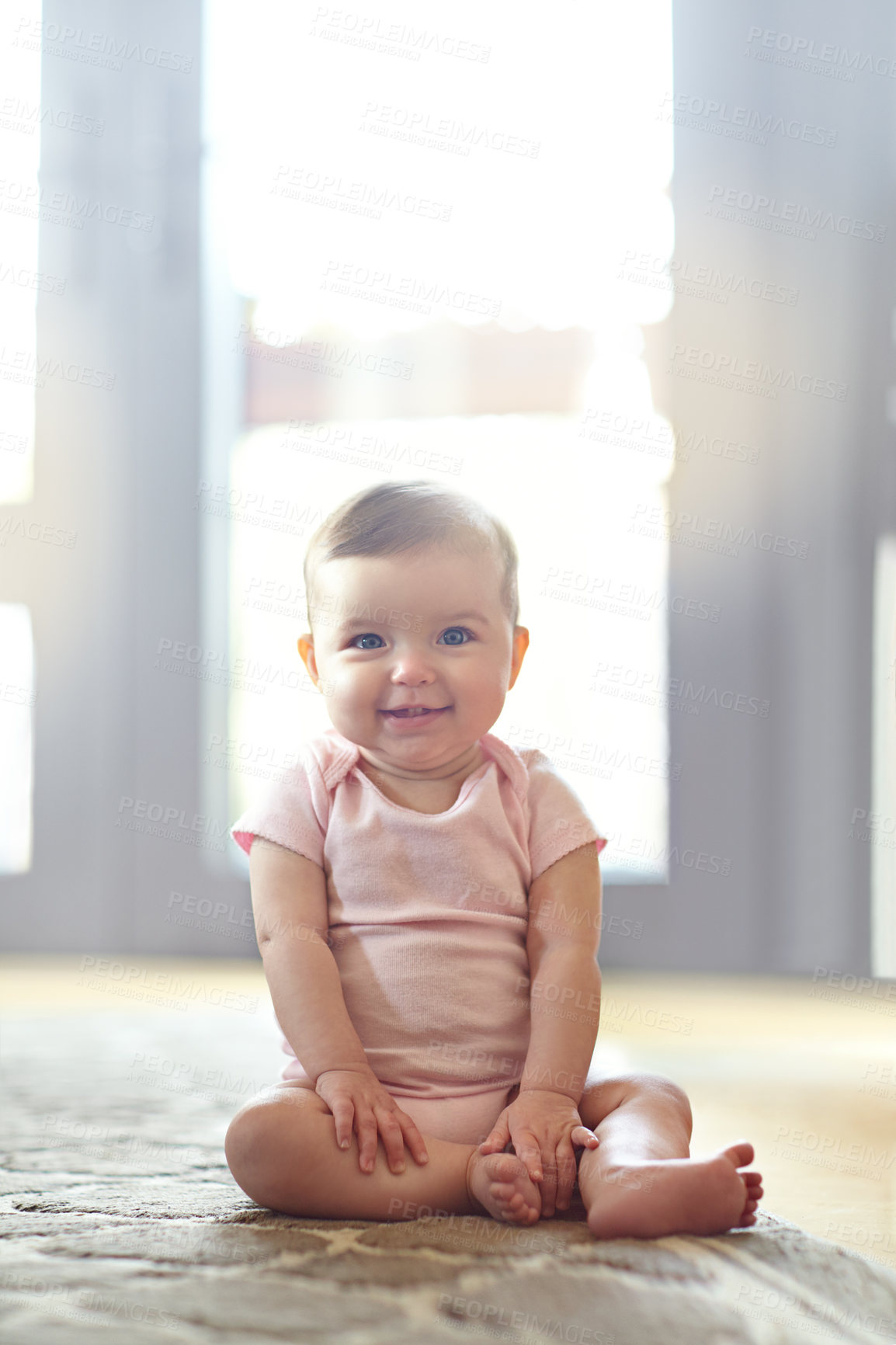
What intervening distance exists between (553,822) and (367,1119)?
0.87 ft

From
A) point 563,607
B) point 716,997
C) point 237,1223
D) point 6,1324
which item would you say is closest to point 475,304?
point 563,607

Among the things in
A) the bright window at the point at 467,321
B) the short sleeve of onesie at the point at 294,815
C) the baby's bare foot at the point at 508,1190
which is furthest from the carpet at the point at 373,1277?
the bright window at the point at 467,321

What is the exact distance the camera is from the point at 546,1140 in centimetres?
78

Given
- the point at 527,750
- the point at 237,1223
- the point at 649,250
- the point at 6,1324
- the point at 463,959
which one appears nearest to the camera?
the point at 6,1324

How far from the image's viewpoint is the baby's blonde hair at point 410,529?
2.93 feet

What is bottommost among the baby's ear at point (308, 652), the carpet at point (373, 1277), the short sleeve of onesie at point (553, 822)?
the carpet at point (373, 1277)

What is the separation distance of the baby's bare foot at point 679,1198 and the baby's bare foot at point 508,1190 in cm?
4

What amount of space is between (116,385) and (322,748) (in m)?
1.40

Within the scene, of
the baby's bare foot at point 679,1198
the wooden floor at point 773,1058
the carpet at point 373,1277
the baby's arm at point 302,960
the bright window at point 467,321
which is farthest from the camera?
the bright window at point 467,321

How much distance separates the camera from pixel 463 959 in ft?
2.85

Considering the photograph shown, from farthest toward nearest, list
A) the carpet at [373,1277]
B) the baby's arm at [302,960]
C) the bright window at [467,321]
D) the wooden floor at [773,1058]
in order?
the bright window at [467,321] → the wooden floor at [773,1058] → the baby's arm at [302,960] → the carpet at [373,1277]

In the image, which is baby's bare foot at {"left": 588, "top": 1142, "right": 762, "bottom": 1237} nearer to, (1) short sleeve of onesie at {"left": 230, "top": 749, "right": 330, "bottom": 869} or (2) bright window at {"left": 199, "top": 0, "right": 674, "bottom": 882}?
(1) short sleeve of onesie at {"left": 230, "top": 749, "right": 330, "bottom": 869}

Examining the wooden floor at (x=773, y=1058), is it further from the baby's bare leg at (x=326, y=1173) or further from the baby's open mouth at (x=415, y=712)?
the baby's open mouth at (x=415, y=712)

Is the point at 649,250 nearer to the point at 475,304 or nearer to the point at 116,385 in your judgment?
the point at 475,304
